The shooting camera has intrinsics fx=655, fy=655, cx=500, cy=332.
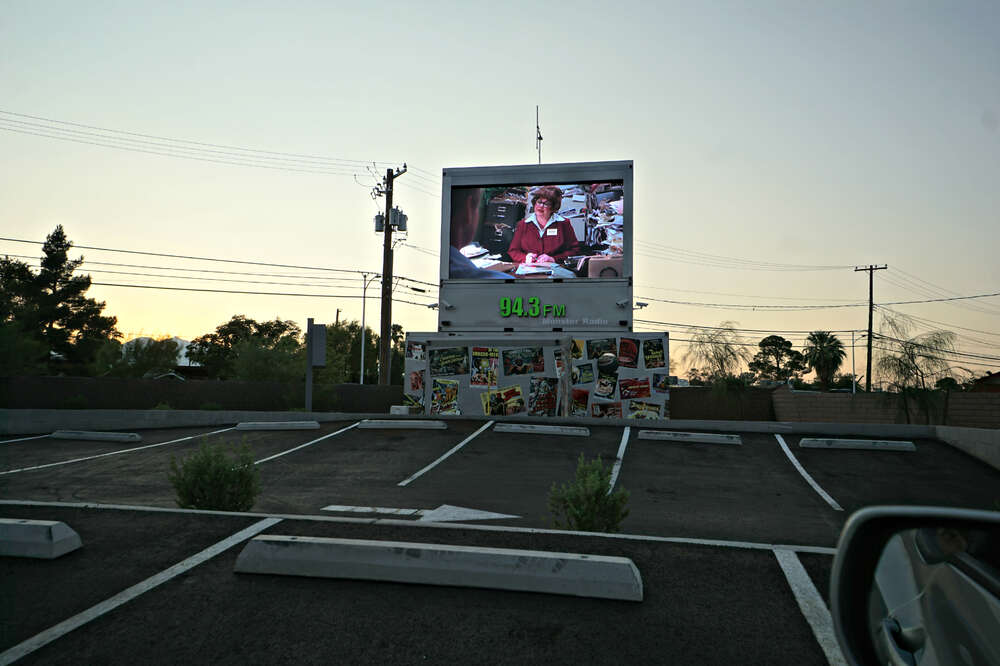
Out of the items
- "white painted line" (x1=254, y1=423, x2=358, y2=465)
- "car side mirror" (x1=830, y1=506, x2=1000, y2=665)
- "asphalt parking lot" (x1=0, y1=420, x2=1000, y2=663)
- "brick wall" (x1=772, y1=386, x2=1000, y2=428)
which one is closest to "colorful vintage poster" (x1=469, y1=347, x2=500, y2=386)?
"white painted line" (x1=254, y1=423, x2=358, y2=465)

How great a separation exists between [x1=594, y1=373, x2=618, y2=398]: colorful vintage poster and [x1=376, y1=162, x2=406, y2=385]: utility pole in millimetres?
16839

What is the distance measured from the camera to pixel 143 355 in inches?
1683

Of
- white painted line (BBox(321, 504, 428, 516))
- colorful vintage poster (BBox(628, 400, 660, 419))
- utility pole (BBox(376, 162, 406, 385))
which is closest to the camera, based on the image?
white painted line (BBox(321, 504, 428, 516))

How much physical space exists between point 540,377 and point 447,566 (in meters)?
17.8

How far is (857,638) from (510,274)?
21.7m

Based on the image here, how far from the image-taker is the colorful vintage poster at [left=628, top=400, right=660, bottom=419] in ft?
70.9

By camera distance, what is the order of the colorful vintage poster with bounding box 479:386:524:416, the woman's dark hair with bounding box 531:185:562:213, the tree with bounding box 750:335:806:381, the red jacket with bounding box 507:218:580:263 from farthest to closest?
1. the tree with bounding box 750:335:806:381
2. the woman's dark hair with bounding box 531:185:562:213
3. the red jacket with bounding box 507:218:580:263
4. the colorful vintage poster with bounding box 479:386:524:416

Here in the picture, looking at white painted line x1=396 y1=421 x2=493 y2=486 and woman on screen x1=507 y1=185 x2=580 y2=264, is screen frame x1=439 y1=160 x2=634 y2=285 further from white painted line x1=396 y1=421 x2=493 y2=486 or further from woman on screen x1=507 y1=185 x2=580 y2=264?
white painted line x1=396 y1=421 x2=493 y2=486

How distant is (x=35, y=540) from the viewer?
204 inches

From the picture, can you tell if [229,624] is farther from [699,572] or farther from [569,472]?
[569,472]

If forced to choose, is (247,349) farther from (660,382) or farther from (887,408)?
(887,408)

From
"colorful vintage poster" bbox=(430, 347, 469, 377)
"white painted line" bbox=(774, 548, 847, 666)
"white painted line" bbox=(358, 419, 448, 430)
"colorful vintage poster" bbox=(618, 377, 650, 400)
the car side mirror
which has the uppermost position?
"colorful vintage poster" bbox=(430, 347, 469, 377)

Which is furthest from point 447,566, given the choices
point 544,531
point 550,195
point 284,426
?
point 550,195

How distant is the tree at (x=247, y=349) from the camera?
1489 inches
